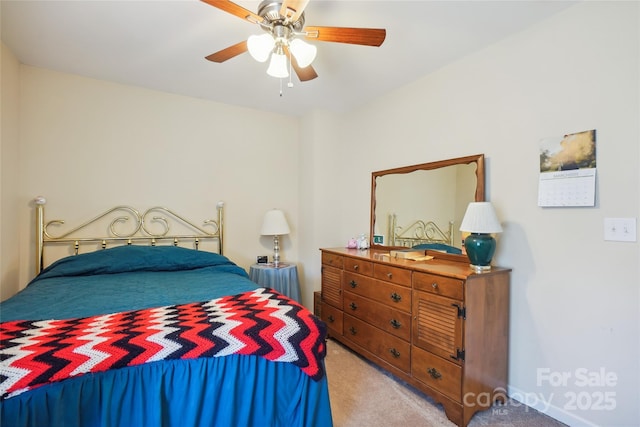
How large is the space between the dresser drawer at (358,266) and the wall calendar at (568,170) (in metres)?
1.24

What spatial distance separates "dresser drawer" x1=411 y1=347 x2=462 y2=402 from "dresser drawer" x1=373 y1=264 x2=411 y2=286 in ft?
1.48

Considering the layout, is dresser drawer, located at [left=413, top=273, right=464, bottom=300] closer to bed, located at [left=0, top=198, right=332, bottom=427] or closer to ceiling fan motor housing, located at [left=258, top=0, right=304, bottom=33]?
bed, located at [left=0, top=198, right=332, bottom=427]

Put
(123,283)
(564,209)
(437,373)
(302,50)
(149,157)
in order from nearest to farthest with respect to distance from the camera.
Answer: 1. (302,50)
2. (564,209)
3. (437,373)
4. (123,283)
5. (149,157)

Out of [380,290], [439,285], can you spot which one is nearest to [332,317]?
[380,290]

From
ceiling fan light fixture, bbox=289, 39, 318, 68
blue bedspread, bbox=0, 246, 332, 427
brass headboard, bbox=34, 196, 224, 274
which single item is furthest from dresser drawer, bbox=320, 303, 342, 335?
ceiling fan light fixture, bbox=289, 39, 318, 68

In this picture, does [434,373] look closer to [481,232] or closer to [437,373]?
[437,373]

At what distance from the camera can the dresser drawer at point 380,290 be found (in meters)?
2.13

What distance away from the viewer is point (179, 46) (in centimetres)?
223

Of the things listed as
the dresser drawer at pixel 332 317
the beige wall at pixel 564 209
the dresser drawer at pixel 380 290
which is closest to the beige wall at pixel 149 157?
the dresser drawer at pixel 332 317

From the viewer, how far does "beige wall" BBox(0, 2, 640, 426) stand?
1.62 meters

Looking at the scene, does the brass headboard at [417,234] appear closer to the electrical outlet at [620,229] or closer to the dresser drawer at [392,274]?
the dresser drawer at [392,274]

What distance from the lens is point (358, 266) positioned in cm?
259

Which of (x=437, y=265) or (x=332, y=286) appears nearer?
(x=437, y=265)

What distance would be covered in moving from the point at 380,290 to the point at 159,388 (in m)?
1.62
